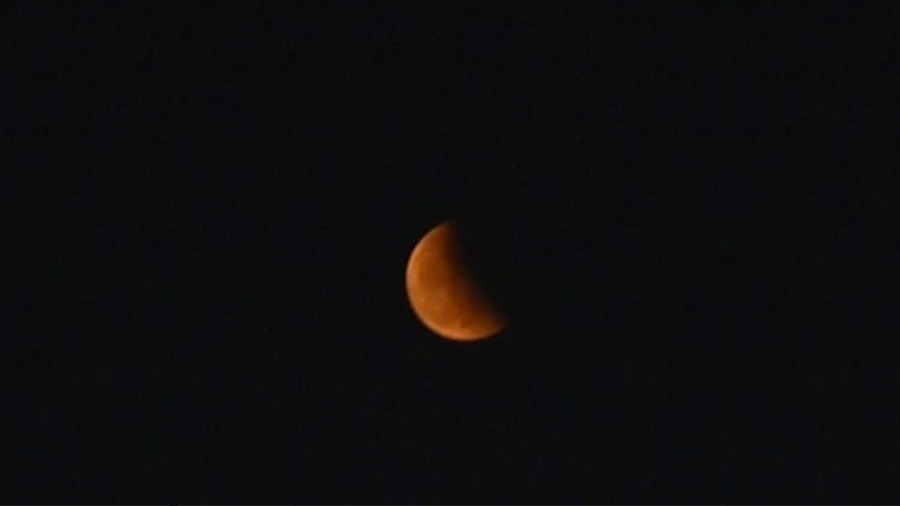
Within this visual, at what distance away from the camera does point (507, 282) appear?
5555 millimetres

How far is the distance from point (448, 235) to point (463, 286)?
0.37 metres

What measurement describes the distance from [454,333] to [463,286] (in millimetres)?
183

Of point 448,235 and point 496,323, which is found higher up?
point 448,235

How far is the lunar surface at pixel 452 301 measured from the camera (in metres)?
5.38

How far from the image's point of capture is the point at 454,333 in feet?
17.8

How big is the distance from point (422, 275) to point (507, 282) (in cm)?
32

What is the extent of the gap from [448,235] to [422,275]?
0.25m

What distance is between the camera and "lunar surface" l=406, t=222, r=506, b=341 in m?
5.38

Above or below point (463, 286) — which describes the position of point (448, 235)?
above

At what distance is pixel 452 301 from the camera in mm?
5383

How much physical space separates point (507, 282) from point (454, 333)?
11.9 inches

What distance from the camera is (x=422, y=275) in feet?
18.1

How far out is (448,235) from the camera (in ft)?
18.6
